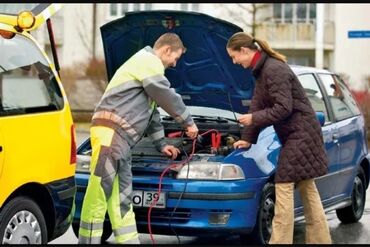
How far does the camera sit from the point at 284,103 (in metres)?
6.29

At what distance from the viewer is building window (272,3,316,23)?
3925cm

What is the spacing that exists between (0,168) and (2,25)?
1.10m

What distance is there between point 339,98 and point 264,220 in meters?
2.18

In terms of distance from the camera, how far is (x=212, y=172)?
6543 mm

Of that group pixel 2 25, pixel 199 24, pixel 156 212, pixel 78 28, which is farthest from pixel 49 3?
pixel 78 28

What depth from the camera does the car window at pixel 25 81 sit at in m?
5.61

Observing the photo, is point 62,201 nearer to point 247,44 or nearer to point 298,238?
point 247,44

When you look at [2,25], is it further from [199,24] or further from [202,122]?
[202,122]

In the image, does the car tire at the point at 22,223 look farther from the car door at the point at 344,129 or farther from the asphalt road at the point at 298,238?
the car door at the point at 344,129

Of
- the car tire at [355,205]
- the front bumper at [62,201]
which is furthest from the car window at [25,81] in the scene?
the car tire at [355,205]

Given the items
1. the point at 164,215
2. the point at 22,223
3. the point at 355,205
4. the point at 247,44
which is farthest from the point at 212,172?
the point at 355,205

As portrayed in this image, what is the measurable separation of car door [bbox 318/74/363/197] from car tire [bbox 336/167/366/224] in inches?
11.8

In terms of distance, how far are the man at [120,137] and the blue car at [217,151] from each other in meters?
0.47

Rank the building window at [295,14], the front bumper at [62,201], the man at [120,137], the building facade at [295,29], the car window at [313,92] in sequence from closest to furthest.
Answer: the front bumper at [62,201], the man at [120,137], the car window at [313,92], the building facade at [295,29], the building window at [295,14]
